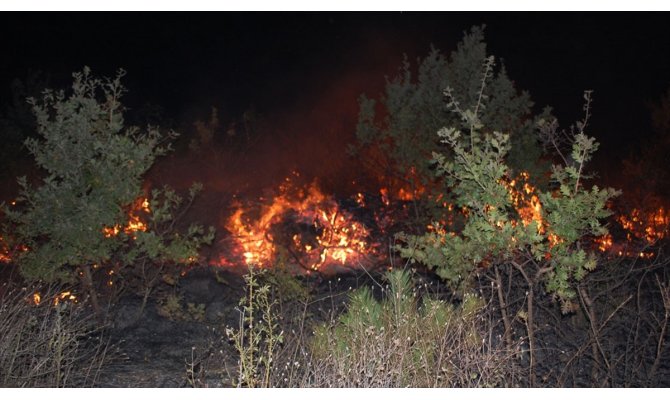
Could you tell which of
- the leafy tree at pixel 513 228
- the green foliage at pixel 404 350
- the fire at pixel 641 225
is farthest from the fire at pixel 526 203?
the fire at pixel 641 225

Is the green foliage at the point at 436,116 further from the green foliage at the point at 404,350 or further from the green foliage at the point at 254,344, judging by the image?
the green foliage at the point at 254,344

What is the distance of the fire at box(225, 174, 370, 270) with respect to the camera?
928 cm

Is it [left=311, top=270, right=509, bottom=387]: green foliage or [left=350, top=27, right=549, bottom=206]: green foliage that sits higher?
[left=350, top=27, right=549, bottom=206]: green foliage

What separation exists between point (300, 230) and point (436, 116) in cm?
291

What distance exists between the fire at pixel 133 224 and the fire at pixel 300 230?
1.82 m

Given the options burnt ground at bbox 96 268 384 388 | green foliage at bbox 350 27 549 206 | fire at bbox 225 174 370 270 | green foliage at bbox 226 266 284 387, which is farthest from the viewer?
fire at bbox 225 174 370 270

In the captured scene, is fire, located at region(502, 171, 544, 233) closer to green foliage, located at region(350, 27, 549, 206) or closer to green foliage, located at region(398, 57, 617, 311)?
green foliage, located at region(398, 57, 617, 311)

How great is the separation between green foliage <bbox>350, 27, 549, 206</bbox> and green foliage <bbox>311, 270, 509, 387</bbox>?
12.1ft

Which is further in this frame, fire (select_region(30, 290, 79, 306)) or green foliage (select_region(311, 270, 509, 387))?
fire (select_region(30, 290, 79, 306))

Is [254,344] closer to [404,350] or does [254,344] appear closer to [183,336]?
[404,350]

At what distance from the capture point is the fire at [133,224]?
6.86 m

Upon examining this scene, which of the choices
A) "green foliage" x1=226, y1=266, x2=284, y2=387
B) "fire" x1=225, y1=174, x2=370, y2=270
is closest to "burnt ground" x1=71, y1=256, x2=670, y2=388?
"green foliage" x1=226, y1=266, x2=284, y2=387

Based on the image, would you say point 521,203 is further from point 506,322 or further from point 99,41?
point 99,41

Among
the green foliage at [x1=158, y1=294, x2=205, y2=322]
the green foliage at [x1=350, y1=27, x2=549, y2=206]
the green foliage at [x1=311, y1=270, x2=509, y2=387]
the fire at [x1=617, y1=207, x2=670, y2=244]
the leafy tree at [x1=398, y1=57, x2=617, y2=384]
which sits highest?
the green foliage at [x1=350, y1=27, x2=549, y2=206]
